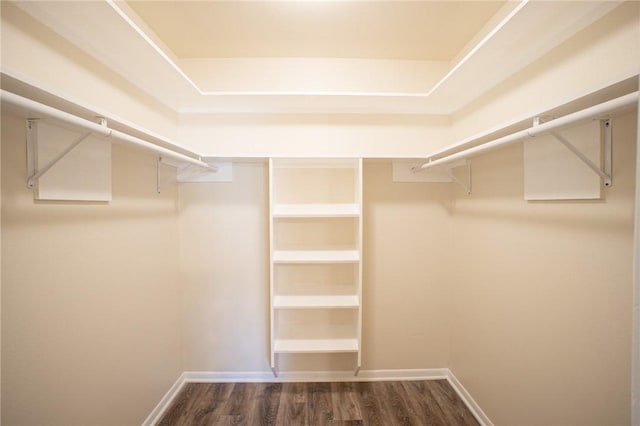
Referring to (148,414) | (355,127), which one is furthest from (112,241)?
(355,127)

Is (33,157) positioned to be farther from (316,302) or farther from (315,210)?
(316,302)

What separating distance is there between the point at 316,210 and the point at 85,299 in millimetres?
1367

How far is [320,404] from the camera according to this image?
5.93ft

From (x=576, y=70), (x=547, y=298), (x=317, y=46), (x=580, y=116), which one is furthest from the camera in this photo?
(x=317, y=46)

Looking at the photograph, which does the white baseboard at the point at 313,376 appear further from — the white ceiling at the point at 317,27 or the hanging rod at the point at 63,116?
the white ceiling at the point at 317,27

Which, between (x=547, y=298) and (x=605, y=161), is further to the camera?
(x=547, y=298)

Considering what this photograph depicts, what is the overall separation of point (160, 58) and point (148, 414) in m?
2.20

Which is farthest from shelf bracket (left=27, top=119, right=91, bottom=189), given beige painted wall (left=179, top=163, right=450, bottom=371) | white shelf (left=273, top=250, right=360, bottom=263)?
white shelf (left=273, top=250, right=360, bottom=263)

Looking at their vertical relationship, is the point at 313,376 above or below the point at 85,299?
below

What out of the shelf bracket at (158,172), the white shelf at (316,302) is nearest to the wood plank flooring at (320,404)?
the white shelf at (316,302)

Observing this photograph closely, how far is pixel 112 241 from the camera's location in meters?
1.32

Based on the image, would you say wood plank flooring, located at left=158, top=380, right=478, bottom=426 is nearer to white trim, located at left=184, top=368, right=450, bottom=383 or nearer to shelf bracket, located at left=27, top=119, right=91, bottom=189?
white trim, located at left=184, top=368, right=450, bottom=383

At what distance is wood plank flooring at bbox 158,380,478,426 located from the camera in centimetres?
168

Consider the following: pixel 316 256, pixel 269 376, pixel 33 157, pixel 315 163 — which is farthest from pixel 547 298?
pixel 33 157
